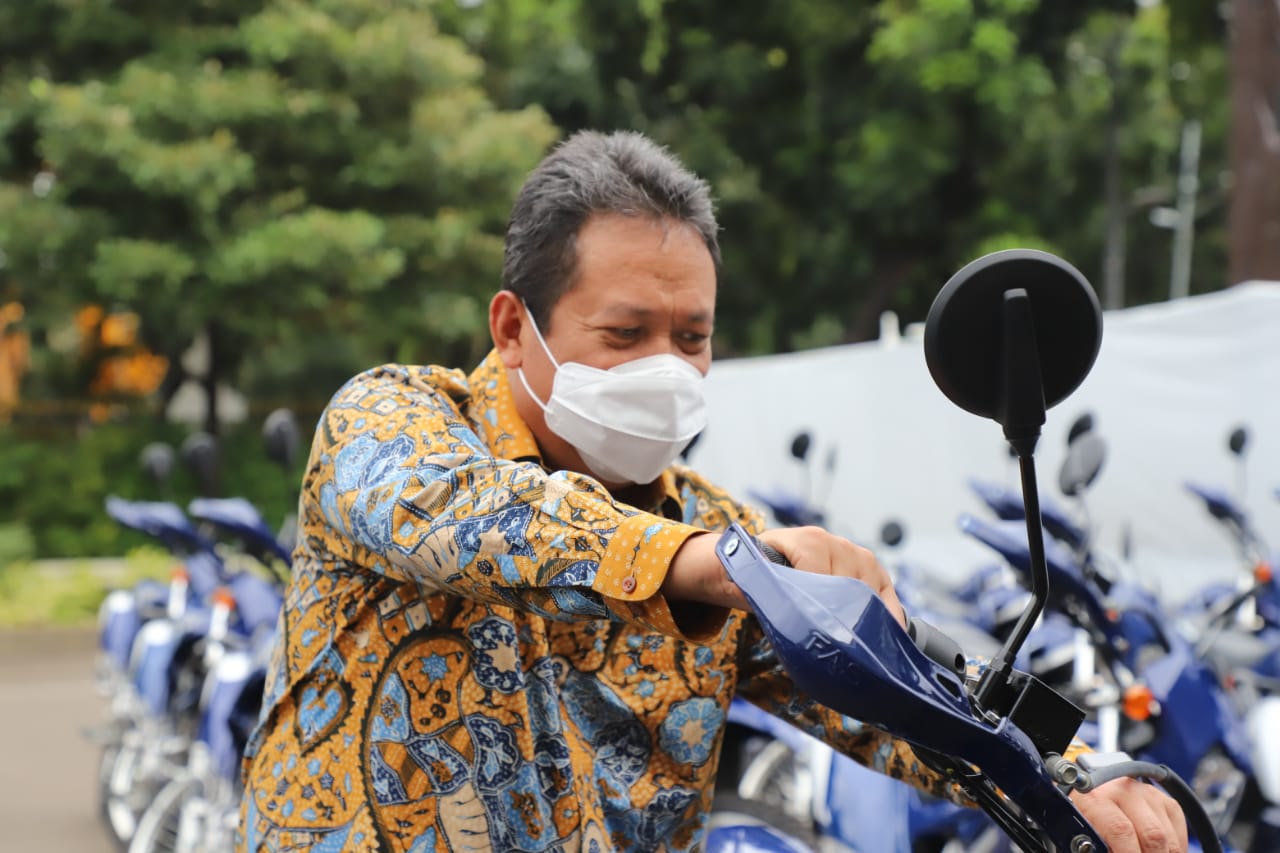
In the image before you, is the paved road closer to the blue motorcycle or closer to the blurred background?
the blurred background

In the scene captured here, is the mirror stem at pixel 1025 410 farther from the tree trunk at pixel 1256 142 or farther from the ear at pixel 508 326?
the tree trunk at pixel 1256 142

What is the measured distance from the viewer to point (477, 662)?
5.02 feet

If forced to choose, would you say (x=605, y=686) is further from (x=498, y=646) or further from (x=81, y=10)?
(x=81, y=10)

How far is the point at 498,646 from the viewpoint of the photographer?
1531 mm

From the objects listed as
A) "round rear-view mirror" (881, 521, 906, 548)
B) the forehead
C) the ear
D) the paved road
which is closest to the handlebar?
the forehead

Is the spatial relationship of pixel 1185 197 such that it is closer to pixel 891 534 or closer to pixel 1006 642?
pixel 891 534

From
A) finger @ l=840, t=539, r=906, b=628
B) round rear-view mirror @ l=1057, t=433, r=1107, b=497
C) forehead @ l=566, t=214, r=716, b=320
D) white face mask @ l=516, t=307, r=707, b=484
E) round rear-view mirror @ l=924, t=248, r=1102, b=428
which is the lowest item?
round rear-view mirror @ l=1057, t=433, r=1107, b=497

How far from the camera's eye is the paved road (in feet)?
20.8

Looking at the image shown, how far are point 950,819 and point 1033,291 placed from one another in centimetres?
271

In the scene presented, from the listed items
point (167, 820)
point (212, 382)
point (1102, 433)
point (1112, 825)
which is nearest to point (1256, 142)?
point (1102, 433)

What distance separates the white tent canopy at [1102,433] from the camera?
6.61 meters

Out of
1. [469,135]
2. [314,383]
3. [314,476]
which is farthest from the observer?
[314,383]

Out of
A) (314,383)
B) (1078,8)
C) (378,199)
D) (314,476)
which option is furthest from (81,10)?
(314,476)

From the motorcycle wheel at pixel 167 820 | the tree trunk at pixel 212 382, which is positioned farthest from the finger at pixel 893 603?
the tree trunk at pixel 212 382
